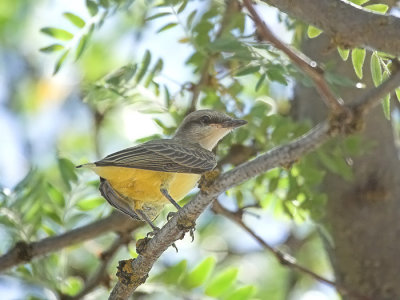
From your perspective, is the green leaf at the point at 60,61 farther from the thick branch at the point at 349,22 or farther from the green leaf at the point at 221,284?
the thick branch at the point at 349,22

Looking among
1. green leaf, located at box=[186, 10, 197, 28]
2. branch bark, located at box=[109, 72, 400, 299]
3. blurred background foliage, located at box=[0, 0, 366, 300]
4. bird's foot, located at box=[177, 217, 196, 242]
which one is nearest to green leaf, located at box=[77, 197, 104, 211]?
blurred background foliage, located at box=[0, 0, 366, 300]

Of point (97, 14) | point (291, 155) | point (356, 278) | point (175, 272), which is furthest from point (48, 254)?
point (291, 155)

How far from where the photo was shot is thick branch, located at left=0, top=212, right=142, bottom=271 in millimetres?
4762

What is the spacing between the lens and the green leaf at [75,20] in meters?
4.49

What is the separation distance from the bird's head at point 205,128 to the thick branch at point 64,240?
2.36 ft

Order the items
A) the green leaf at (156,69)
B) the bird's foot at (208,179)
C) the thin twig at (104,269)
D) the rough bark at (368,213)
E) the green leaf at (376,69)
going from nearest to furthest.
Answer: the bird's foot at (208,179) < the green leaf at (376,69) < the green leaf at (156,69) < the thin twig at (104,269) < the rough bark at (368,213)

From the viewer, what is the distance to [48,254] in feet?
16.5

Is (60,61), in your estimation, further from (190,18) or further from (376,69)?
(376,69)

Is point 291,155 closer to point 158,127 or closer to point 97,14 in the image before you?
point 97,14

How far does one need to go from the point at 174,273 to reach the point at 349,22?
8.74 ft

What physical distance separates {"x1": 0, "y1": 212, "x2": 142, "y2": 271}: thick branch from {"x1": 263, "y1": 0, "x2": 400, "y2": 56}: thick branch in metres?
2.58

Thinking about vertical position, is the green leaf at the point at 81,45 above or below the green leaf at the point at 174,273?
above

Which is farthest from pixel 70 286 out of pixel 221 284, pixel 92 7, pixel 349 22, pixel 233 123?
pixel 349 22

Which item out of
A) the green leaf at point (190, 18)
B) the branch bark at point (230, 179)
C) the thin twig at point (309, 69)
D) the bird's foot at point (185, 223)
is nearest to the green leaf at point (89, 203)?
the green leaf at point (190, 18)
